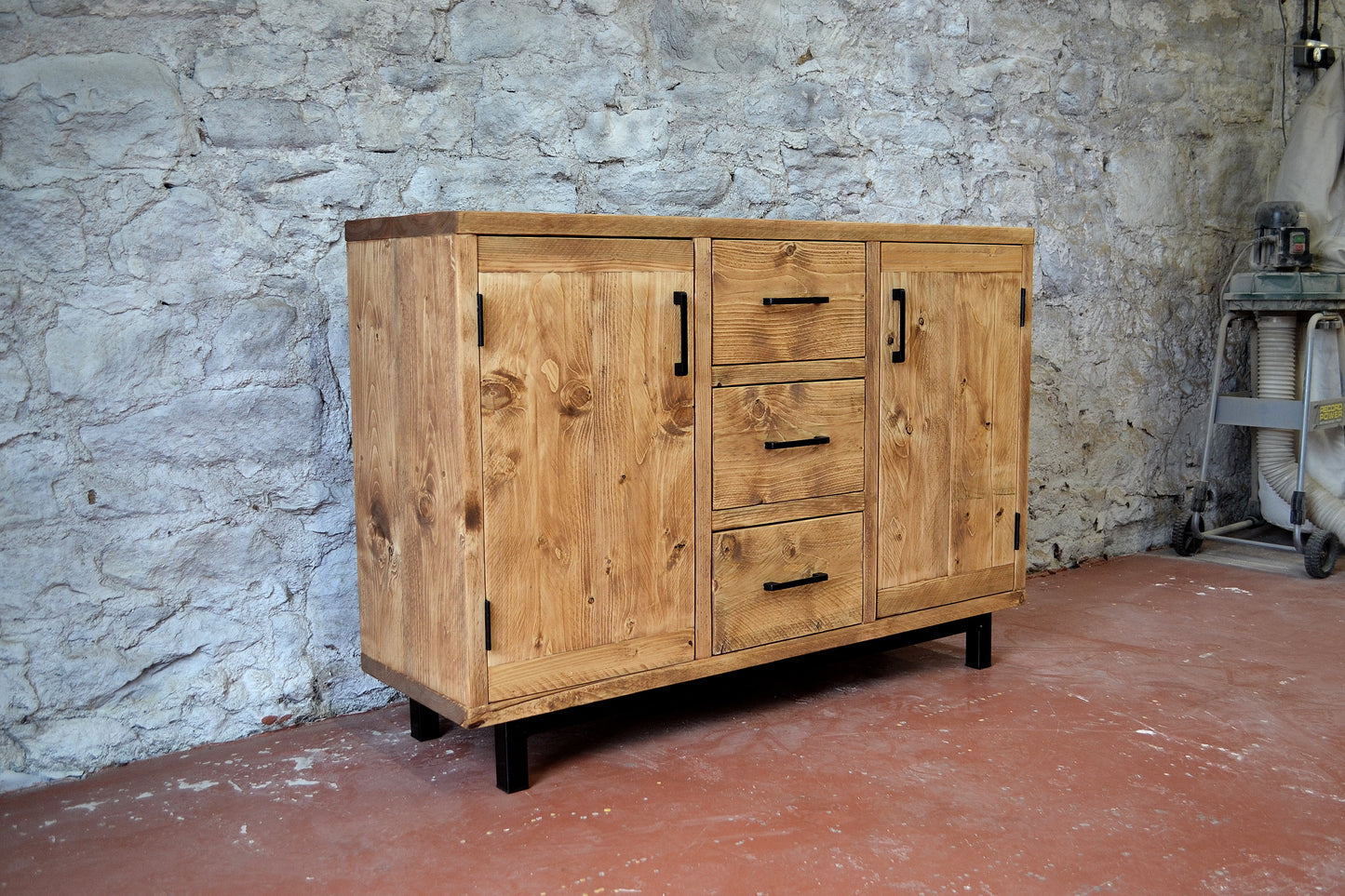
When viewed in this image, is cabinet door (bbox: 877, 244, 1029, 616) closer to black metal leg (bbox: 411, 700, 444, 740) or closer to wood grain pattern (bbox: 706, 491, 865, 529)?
wood grain pattern (bbox: 706, 491, 865, 529)

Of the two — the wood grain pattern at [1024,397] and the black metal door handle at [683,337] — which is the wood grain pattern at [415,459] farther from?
the wood grain pattern at [1024,397]

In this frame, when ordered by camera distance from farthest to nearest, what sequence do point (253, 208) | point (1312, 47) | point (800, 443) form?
point (1312, 47) < point (800, 443) < point (253, 208)

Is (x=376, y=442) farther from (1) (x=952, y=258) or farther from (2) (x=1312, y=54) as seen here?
(2) (x=1312, y=54)

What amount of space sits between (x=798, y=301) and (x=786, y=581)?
0.65m

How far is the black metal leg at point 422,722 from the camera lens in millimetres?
2697

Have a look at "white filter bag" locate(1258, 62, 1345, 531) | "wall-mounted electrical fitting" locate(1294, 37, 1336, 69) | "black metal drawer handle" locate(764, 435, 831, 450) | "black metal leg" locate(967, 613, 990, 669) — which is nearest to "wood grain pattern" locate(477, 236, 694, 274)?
"black metal drawer handle" locate(764, 435, 831, 450)

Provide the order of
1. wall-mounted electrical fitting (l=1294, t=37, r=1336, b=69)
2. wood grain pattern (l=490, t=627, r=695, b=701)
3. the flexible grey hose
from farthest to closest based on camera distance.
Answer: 1. wall-mounted electrical fitting (l=1294, t=37, r=1336, b=69)
2. the flexible grey hose
3. wood grain pattern (l=490, t=627, r=695, b=701)

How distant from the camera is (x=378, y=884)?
2023mm

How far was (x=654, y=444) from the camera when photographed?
2514 mm

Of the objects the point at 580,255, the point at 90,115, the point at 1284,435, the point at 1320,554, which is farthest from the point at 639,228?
the point at 1284,435

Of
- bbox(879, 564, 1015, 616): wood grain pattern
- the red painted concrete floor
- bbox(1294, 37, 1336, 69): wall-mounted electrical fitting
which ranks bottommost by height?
the red painted concrete floor

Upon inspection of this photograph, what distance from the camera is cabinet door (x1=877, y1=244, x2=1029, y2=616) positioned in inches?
115

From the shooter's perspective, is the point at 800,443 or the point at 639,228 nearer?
the point at 639,228

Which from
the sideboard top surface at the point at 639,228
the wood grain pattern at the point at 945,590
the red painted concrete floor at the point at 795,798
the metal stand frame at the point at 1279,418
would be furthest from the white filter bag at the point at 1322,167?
the wood grain pattern at the point at 945,590
